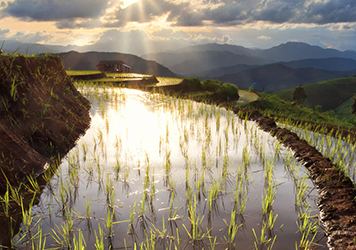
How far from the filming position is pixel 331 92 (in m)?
88.8

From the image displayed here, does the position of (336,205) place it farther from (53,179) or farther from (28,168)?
(28,168)

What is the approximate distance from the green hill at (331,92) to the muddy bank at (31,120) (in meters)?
86.8

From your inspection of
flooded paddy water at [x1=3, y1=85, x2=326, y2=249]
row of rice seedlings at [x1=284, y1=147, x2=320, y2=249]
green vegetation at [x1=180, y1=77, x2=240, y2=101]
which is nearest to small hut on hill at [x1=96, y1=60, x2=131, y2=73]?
green vegetation at [x1=180, y1=77, x2=240, y2=101]

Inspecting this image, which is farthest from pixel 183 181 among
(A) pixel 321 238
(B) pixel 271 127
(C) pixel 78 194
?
(B) pixel 271 127

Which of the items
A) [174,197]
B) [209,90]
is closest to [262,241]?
[174,197]

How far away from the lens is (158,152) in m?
5.62

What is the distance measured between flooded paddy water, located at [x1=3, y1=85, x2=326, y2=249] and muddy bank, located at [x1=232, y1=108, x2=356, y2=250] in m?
0.14

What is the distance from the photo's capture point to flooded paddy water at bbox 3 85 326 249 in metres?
3.00

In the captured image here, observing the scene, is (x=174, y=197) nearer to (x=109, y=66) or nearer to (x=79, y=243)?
(x=79, y=243)

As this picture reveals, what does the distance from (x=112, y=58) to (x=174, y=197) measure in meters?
149

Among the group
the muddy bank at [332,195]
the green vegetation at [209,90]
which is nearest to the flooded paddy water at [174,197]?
the muddy bank at [332,195]

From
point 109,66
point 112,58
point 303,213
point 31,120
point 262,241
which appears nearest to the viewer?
point 262,241

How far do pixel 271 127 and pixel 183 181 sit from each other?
14.2ft

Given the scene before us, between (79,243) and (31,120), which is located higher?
(31,120)
